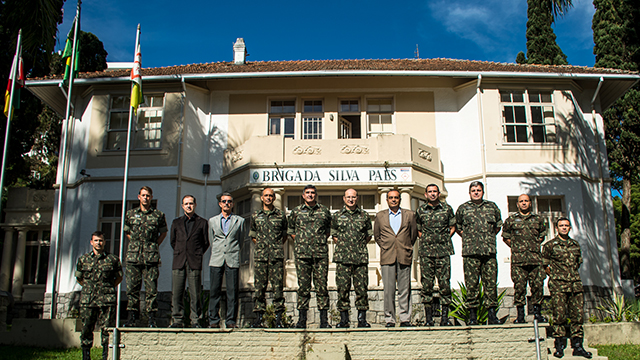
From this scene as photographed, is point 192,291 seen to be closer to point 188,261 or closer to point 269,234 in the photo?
point 188,261

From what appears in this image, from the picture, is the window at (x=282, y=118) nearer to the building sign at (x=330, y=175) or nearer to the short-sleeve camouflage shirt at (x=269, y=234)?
the building sign at (x=330, y=175)

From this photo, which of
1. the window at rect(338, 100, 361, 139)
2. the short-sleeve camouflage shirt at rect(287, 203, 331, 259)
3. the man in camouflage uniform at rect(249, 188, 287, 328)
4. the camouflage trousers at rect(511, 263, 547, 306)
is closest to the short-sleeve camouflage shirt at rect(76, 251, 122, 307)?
the man in camouflage uniform at rect(249, 188, 287, 328)

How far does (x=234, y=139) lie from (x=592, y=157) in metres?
9.49

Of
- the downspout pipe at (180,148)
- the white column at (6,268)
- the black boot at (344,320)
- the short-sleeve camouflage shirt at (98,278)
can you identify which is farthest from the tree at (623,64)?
the white column at (6,268)

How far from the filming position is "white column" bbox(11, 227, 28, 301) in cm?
1617

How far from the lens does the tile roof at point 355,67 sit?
13789mm

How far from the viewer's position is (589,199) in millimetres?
13195

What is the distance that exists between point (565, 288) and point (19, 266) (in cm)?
1589

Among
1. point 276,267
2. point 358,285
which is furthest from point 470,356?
point 276,267

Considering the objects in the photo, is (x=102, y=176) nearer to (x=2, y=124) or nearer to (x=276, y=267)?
(x=2, y=124)

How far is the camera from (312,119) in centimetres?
1437

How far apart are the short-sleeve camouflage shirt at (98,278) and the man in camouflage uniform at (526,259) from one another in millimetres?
5682

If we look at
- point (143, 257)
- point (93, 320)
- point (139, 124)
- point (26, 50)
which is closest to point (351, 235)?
point (143, 257)

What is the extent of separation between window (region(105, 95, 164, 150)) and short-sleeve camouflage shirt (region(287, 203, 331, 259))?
7.46 meters
